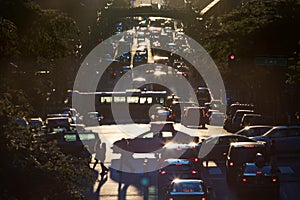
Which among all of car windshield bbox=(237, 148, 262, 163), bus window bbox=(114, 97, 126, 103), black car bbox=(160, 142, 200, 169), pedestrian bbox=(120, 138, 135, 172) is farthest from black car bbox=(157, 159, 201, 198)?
bus window bbox=(114, 97, 126, 103)

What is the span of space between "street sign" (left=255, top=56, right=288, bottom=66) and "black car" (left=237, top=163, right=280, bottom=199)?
20.8 meters

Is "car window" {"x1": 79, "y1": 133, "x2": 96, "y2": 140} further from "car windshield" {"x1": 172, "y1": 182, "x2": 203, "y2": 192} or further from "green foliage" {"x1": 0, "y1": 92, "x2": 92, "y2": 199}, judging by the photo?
"green foliage" {"x1": 0, "y1": 92, "x2": 92, "y2": 199}

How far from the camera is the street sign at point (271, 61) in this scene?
48.3m

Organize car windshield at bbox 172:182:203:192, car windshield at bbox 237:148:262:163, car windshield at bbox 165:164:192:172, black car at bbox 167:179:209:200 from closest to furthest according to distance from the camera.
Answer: black car at bbox 167:179:209:200, car windshield at bbox 172:182:203:192, car windshield at bbox 165:164:192:172, car windshield at bbox 237:148:262:163

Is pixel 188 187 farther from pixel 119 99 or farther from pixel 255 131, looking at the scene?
pixel 119 99

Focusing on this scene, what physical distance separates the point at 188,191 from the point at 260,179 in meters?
4.80

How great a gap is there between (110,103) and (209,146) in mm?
39406

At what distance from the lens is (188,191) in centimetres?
2398

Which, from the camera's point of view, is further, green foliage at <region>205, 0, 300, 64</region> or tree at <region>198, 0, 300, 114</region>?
green foliage at <region>205, 0, 300, 64</region>

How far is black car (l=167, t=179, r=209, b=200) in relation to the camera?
23.8 m

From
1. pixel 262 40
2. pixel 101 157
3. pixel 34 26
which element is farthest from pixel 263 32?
pixel 34 26

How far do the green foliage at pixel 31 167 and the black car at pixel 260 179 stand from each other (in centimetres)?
1734

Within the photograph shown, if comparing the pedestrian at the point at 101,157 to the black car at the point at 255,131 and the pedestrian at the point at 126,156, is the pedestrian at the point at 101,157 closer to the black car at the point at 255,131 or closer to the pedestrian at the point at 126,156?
the pedestrian at the point at 126,156

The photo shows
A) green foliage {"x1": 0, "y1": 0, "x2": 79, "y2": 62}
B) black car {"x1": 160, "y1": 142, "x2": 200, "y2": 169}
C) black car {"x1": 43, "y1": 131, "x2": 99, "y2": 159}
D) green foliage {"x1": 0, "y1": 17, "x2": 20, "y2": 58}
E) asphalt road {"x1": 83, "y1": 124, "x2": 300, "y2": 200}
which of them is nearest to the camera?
green foliage {"x1": 0, "y1": 17, "x2": 20, "y2": 58}
